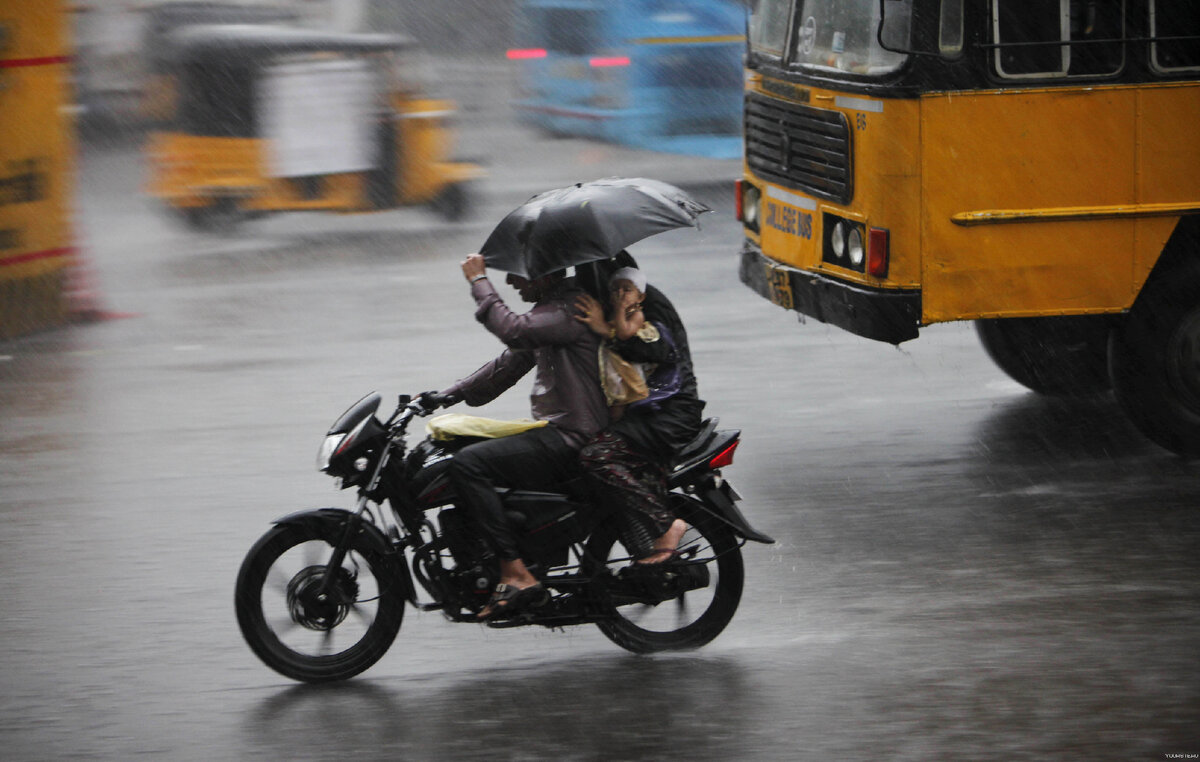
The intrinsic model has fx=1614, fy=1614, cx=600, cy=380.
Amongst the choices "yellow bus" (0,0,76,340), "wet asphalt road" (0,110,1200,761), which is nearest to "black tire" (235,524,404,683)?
"wet asphalt road" (0,110,1200,761)

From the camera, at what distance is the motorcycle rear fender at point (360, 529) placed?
5129mm

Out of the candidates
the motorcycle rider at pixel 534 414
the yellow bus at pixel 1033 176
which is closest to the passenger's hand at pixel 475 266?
Result: the motorcycle rider at pixel 534 414

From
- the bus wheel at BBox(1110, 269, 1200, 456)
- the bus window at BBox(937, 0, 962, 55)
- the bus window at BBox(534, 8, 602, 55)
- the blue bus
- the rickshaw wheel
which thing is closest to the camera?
the bus window at BBox(937, 0, 962, 55)

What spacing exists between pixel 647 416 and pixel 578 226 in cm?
70

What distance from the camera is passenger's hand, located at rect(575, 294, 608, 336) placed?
17.0ft

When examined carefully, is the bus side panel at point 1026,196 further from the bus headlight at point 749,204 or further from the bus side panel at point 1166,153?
the bus headlight at point 749,204

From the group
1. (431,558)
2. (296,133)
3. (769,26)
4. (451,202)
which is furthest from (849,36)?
(296,133)

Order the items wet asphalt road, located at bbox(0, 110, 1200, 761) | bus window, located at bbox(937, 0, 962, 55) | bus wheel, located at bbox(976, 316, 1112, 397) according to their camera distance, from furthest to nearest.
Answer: bus wheel, located at bbox(976, 316, 1112, 397) < bus window, located at bbox(937, 0, 962, 55) < wet asphalt road, located at bbox(0, 110, 1200, 761)

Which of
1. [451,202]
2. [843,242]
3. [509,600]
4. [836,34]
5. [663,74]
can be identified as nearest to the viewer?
[509,600]

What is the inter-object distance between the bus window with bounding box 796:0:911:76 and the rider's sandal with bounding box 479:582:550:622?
3374 mm

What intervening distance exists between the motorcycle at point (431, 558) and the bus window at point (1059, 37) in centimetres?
287

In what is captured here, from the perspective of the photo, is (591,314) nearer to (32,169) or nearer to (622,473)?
(622,473)

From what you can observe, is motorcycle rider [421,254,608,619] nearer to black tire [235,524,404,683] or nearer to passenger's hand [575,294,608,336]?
passenger's hand [575,294,608,336]

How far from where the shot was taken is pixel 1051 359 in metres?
8.91
